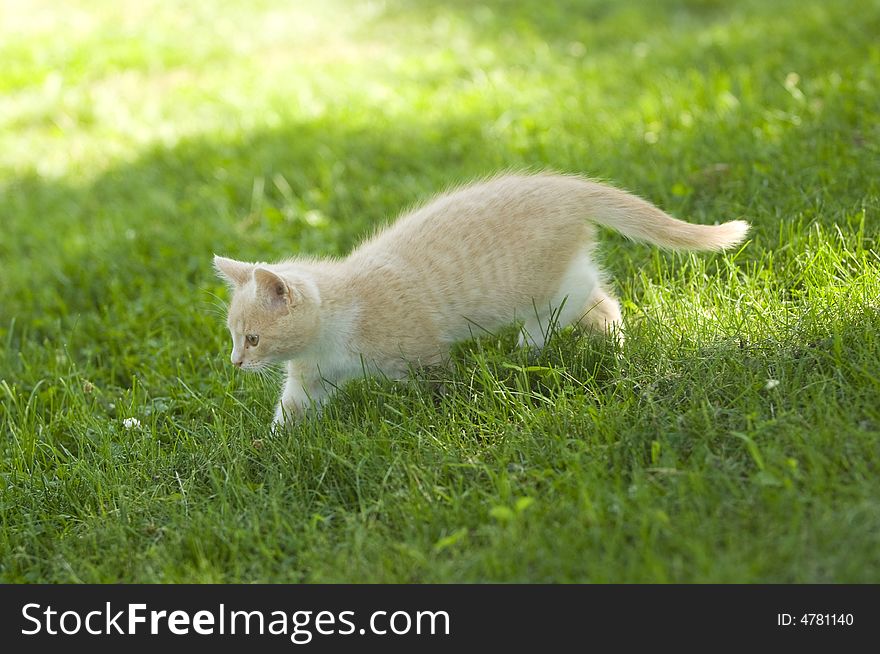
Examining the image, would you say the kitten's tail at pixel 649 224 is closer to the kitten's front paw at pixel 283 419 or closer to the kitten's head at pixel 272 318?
the kitten's head at pixel 272 318

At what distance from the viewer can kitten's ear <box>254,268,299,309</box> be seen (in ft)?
11.4

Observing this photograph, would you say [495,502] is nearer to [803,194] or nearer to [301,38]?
[803,194]

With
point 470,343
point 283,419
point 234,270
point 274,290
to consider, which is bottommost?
point 283,419

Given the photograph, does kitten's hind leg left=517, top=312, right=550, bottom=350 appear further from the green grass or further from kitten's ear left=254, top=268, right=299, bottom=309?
kitten's ear left=254, top=268, right=299, bottom=309

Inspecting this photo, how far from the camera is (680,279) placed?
3.82m

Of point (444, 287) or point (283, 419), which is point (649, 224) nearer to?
point (444, 287)

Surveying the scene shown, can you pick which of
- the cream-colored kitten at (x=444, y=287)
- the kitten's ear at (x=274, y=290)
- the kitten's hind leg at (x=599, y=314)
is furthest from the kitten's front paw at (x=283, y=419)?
the kitten's hind leg at (x=599, y=314)

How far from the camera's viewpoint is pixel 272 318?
140 inches

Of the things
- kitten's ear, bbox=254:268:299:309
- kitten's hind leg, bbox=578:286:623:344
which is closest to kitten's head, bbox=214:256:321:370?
kitten's ear, bbox=254:268:299:309

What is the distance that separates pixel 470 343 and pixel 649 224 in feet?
2.93

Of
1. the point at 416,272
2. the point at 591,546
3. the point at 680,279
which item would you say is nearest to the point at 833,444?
the point at 591,546

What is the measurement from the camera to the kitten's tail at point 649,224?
3600 mm

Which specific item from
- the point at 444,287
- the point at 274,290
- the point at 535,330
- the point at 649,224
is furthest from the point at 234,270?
the point at 649,224

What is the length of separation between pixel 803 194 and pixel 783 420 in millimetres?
1863
